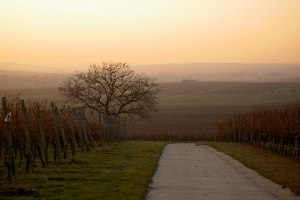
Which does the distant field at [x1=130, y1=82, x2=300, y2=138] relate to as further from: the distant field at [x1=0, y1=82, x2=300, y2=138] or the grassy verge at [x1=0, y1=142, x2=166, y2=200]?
the grassy verge at [x1=0, y1=142, x2=166, y2=200]

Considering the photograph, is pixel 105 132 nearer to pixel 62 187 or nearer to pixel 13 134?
pixel 13 134

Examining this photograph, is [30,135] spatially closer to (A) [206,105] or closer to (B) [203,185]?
(B) [203,185]

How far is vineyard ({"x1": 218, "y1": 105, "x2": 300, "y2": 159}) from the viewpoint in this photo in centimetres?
3176

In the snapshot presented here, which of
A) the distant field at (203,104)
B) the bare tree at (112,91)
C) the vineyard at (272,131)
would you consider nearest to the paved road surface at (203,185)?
the distant field at (203,104)

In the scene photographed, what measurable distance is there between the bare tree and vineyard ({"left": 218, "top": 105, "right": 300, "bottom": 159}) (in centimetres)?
1078

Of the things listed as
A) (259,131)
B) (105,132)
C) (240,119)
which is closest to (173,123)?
(240,119)

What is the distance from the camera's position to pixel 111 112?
5803 centimetres

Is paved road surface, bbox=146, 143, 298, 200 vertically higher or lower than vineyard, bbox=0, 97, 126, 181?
lower

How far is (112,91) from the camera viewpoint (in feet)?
194

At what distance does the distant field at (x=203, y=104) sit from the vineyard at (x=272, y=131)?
14806 millimetres

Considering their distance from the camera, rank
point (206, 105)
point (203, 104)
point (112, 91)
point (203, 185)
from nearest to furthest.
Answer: point (203, 185)
point (112, 91)
point (206, 105)
point (203, 104)

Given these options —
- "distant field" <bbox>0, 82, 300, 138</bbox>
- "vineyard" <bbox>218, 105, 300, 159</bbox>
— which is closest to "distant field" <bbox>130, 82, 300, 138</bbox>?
"distant field" <bbox>0, 82, 300, 138</bbox>

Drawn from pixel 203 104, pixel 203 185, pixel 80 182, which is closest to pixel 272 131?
pixel 203 185

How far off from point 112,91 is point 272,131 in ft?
86.5
